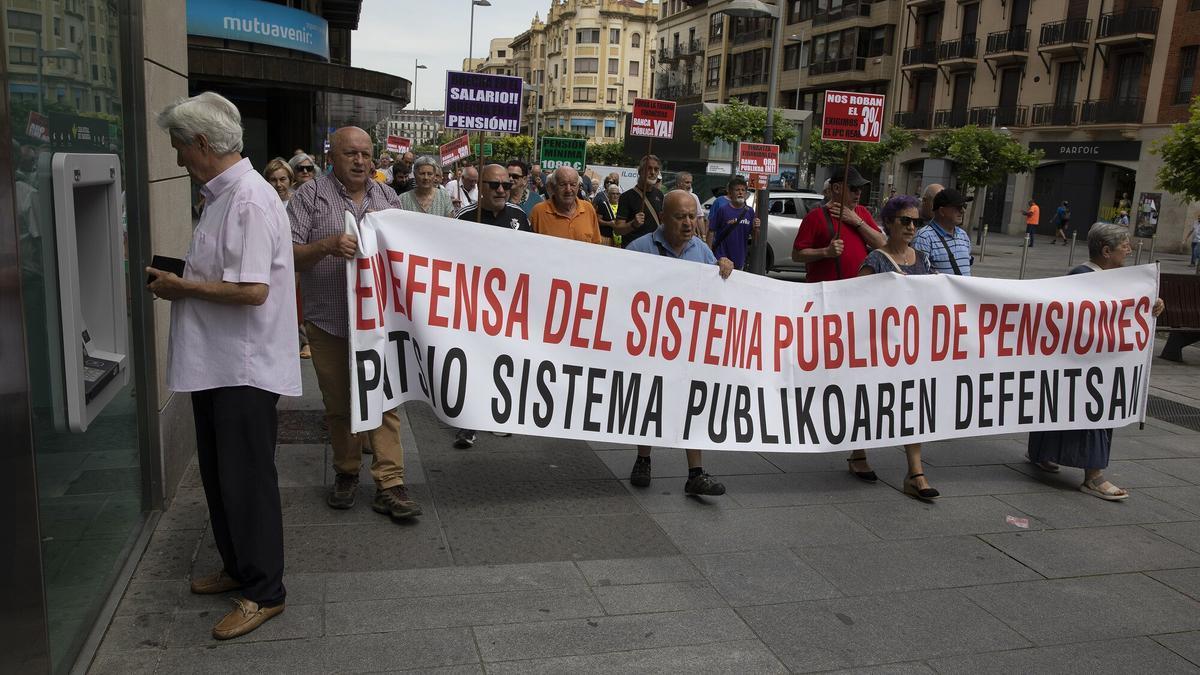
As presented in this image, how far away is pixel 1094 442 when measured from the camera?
6012 millimetres

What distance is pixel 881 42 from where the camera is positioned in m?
52.7

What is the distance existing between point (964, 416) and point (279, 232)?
4.26 meters

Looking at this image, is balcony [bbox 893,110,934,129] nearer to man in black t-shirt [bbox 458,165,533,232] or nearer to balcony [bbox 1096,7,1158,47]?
balcony [bbox 1096,7,1158,47]

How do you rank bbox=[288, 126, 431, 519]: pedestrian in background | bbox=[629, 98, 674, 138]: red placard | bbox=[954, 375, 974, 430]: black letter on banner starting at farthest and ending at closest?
bbox=[629, 98, 674, 138]: red placard, bbox=[954, 375, 974, 430]: black letter on banner, bbox=[288, 126, 431, 519]: pedestrian in background

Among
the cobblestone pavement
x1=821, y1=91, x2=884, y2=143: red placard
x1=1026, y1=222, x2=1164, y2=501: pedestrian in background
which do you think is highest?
x1=821, y1=91, x2=884, y2=143: red placard

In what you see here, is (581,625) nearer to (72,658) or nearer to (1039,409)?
(72,658)

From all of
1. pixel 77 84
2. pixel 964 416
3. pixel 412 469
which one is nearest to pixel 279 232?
pixel 77 84

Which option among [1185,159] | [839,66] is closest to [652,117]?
[1185,159]

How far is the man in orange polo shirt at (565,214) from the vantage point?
277 inches

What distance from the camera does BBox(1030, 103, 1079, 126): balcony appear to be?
134 feet

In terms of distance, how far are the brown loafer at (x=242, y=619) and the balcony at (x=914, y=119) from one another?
166 feet

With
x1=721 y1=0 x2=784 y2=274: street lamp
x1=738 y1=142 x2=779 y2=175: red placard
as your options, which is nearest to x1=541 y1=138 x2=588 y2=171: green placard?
x1=738 y1=142 x2=779 y2=175: red placard

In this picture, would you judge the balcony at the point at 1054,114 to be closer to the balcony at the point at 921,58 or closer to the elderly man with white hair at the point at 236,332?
the balcony at the point at 921,58

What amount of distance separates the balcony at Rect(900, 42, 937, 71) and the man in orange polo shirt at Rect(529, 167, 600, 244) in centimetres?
4651
